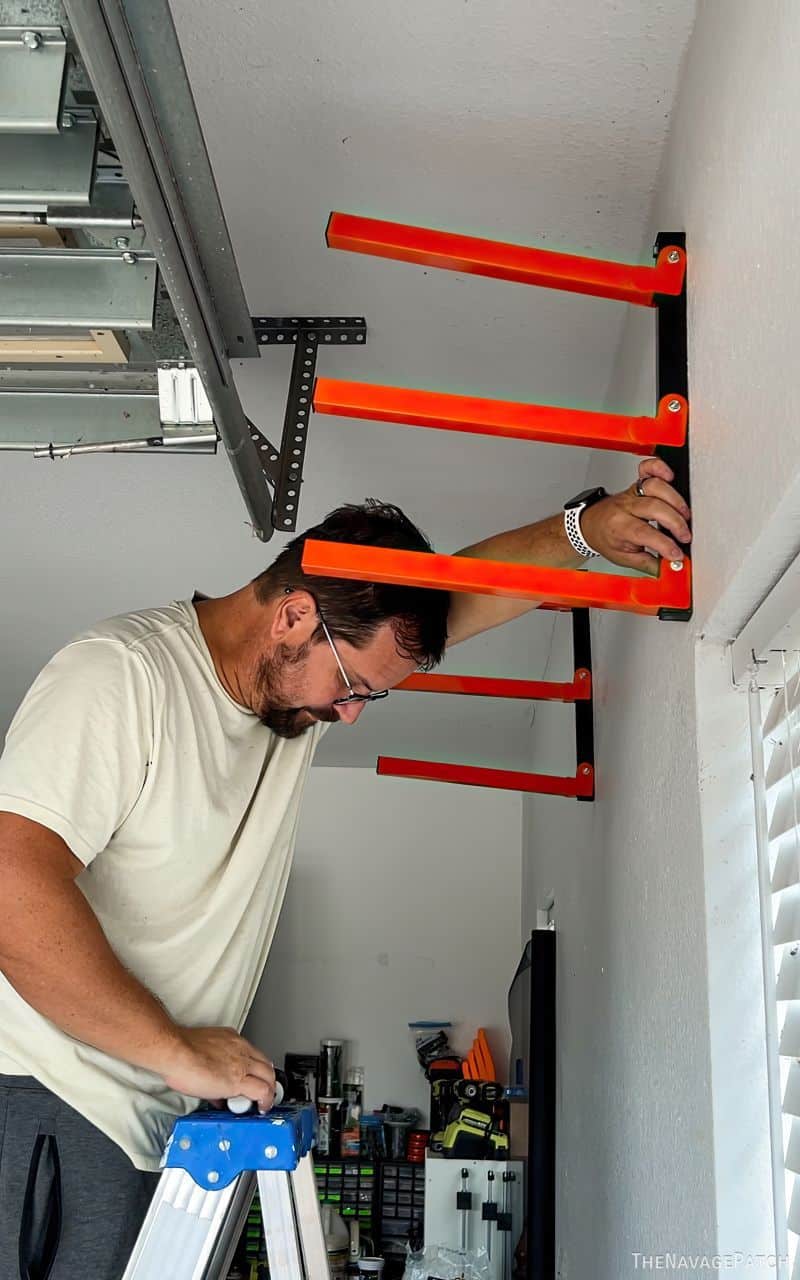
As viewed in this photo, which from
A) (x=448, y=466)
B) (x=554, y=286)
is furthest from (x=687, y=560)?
(x=448, y=466)

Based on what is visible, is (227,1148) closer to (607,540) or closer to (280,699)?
(280,699)

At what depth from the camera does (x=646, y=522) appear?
4.29 feet

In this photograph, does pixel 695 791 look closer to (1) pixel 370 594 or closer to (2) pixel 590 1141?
(1) pixel 370 594

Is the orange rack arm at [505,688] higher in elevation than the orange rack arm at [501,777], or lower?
higher

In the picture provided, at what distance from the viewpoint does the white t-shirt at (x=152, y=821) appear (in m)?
1.32

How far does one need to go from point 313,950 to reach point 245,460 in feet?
12.2

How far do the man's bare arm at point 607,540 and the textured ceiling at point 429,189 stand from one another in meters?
0.53

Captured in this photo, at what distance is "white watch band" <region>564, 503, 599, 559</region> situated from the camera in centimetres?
152

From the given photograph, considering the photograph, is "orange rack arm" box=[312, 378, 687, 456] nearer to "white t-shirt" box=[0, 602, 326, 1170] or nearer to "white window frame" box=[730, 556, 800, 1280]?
"white window frame" box=[730, 556, 800, 1280]

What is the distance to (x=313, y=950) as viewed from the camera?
516 centimetres

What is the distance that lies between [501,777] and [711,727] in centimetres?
102

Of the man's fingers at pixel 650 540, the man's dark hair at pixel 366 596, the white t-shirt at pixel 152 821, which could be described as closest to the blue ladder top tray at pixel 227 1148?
the white t-shirt at pixel 152 821

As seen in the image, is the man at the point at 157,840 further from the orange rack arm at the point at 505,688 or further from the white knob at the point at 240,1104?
the orange rack arm at the point at 505,688

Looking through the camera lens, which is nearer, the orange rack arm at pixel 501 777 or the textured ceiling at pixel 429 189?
the textured ceiling at pixel 429 189
